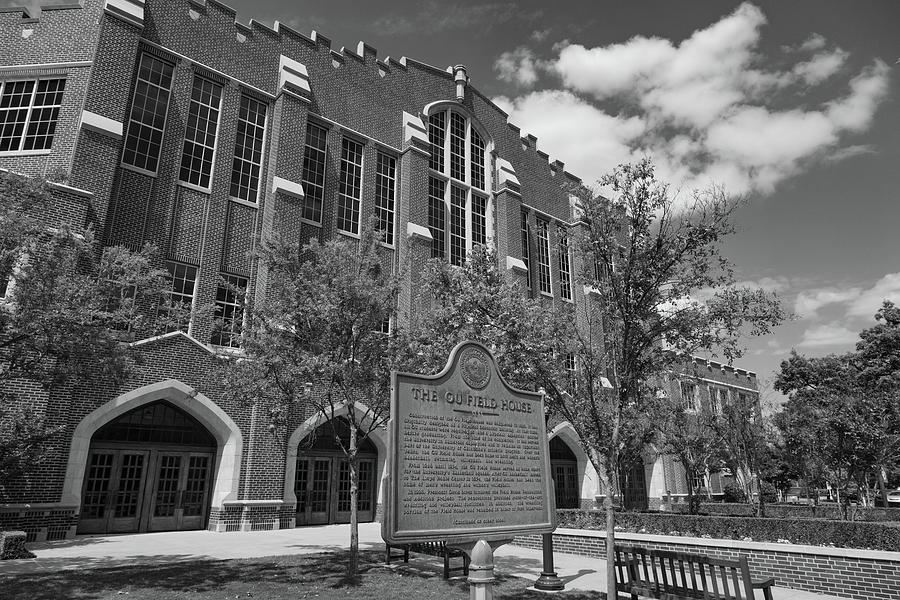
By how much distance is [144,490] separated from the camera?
51.7ft

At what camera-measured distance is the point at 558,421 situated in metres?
23.9

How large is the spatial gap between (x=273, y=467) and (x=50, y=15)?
52.5ft

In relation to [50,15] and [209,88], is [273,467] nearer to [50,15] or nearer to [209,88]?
[209,88]

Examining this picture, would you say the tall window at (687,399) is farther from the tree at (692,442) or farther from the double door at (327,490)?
the double door at (327,490)

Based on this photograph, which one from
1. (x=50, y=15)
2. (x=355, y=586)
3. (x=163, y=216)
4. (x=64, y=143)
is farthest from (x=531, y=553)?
(x=50, y=15)

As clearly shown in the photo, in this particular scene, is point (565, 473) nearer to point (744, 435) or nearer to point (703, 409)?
point (703, 409)

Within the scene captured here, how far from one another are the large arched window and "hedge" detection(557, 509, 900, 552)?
13707 mm

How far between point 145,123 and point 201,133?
5.67 ft

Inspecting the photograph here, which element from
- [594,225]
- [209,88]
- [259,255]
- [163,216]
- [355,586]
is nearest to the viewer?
[594,225]

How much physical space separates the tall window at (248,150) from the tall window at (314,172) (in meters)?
1.74

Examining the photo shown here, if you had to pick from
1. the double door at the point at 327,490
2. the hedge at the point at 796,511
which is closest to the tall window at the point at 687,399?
the hedge at the point at 796,511

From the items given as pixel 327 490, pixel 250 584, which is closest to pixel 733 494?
pixel 327 490

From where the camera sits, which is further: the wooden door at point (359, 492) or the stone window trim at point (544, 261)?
the stone window trim at point (544, 261)

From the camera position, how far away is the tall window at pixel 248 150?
63.9 feet
